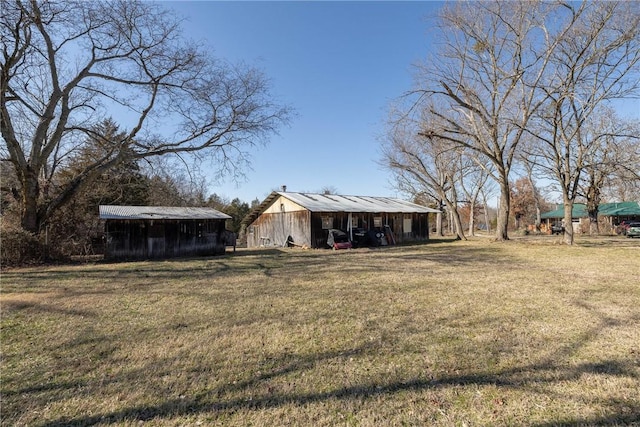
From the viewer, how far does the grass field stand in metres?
2.66

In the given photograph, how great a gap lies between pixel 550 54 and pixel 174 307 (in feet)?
65.5

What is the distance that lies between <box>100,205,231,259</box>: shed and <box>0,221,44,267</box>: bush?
2.43 metres

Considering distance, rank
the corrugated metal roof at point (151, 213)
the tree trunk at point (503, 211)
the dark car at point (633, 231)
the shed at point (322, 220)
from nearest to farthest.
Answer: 1. the corrugated metal roof at point (151, 213)
2. the tree trunk at point (503, 211)
3. the shed at point (322, 220)
4. the dark car at point (633, 231)

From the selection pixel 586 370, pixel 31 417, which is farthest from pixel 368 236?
pixel 31 417

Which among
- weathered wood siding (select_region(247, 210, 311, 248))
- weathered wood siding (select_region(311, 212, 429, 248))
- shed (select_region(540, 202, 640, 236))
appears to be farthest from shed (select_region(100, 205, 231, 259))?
shed (select_region(540, 202, 640, 236))

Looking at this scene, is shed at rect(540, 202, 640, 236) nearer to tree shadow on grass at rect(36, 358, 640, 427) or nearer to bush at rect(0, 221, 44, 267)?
tree shadow on grass at rect(36, 358, 640, 427)

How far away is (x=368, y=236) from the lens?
2059 cm

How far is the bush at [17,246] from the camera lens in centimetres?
1077

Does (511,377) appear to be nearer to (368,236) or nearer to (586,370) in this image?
(586,370)

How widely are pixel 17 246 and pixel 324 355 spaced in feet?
43.4

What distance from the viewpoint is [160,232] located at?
50.4 feet

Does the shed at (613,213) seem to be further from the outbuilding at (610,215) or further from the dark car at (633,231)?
the dark car at (633,231)

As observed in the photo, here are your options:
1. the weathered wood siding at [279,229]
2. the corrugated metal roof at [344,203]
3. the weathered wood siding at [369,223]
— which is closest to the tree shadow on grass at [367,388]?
the corrugated metal roof at [344,203]

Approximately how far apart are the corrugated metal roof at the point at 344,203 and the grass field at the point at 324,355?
12.2 metres
